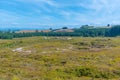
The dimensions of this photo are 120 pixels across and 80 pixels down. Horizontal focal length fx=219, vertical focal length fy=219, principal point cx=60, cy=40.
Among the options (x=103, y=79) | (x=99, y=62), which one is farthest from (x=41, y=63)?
(x=103, y=79)

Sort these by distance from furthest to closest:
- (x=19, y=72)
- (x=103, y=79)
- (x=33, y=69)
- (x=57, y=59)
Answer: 1. (x=57, y=59)
2. (x=33, y=69)
3. (x=19, y=72)
4. (x=103, y=79)

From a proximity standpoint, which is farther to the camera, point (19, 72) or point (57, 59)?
point (57, 59)

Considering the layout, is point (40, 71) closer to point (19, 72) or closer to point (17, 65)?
point (19, 72)

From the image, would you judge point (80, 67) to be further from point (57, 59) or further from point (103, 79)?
point (57, 59)

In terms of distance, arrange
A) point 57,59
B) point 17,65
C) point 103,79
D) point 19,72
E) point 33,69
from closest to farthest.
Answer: point 103,79
point 19,72
point 33,69
point 17,65
point 57,59

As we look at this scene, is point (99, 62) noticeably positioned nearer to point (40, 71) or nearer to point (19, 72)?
point (40, 71)

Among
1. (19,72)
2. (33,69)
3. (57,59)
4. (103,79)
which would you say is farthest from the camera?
(57,59)

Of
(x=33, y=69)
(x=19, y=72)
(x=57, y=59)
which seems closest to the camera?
(x=19, y=72)

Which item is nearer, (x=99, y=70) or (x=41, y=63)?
(x=99, y=70)

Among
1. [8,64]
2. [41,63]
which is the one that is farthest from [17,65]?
[41,63]
